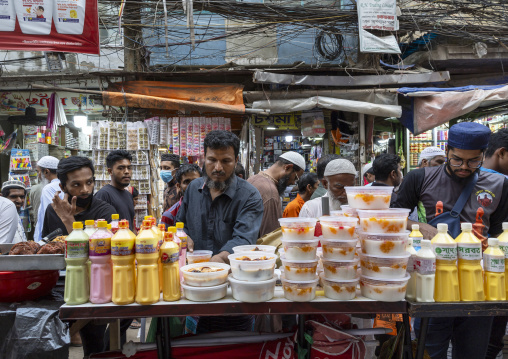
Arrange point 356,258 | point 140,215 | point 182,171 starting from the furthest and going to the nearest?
point 140,215 < point 182,171 < point 356,258

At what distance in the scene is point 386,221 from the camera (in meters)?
1.87

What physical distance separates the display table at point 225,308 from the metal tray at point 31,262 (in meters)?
0.32

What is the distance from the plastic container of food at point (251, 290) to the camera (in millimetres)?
1843

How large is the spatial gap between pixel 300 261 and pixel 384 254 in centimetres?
45

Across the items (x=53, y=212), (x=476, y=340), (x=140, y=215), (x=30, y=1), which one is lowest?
(x=476, y=340)

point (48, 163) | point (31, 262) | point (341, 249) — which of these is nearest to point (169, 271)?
point (31, 262)

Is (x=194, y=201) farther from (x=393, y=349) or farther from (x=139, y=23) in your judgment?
(x=139, y=23)

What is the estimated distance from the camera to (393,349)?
2.33 m

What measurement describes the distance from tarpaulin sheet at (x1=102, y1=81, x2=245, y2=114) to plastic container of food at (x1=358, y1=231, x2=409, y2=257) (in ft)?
16.3

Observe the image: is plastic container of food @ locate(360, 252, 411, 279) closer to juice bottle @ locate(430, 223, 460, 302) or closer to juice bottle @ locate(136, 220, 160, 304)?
juice bottle @ locate(430, 223, 460, 302)

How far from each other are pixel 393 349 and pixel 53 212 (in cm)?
294

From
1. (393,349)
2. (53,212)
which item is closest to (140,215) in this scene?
(53,212)

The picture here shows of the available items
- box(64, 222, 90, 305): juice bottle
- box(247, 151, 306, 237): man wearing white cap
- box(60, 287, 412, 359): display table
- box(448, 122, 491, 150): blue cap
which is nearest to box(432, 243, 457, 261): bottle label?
box(60, 287, 412, 359): display table

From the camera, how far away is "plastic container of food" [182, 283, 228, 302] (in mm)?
1837
